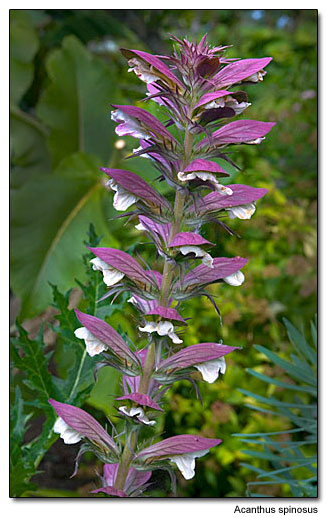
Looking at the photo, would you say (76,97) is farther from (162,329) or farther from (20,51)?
(162,329)

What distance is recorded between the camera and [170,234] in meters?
0.27

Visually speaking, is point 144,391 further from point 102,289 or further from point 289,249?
point 289,249

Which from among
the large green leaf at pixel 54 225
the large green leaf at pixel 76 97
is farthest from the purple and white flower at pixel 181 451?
the large green leaf at pixel 76 97

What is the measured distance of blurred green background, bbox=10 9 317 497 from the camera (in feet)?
2.63

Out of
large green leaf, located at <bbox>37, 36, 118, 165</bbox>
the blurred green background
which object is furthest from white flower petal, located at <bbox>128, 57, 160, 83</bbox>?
large green leaf, located at <bbox>37, 36, 118, 165</bbox>

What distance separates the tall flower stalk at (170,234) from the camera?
260 mm

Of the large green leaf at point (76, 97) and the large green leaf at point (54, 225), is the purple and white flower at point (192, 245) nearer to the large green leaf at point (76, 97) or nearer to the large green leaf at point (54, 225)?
the large green leaf at point (54, 225)

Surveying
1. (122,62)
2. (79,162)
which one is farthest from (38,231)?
(122,62)

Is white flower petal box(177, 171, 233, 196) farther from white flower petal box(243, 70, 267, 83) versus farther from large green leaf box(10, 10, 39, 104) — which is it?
large green leaf box(10, 10, 39, 104)

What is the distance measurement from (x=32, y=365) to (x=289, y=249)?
829mm

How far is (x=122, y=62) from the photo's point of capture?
4.57ft

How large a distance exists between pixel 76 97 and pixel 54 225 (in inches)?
13.1

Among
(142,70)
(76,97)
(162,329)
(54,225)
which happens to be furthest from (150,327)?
(76,97)

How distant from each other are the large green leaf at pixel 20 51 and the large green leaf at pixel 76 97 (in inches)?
2.5
